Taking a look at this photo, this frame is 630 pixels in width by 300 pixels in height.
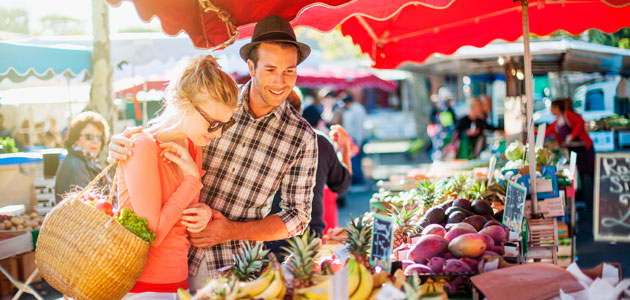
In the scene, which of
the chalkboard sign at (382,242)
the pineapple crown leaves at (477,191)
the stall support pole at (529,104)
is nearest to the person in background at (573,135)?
the pineapple crown leaves at (477,191)

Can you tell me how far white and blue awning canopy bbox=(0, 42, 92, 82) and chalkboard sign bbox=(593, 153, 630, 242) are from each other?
7.09 m

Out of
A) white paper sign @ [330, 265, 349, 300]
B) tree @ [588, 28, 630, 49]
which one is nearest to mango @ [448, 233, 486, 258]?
white paper sign @ [330, 265, 349, 300]

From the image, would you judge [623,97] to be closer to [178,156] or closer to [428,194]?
[428,194]

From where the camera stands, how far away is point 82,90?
40.9 feet

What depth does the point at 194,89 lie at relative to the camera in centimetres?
238

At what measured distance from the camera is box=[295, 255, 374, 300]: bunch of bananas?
6.68 ft

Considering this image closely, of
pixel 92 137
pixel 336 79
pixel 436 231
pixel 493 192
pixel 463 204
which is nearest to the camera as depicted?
pixel 436 231

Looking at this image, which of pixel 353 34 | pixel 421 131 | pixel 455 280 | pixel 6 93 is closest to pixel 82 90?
pixel 6 93

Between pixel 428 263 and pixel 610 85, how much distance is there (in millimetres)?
12979

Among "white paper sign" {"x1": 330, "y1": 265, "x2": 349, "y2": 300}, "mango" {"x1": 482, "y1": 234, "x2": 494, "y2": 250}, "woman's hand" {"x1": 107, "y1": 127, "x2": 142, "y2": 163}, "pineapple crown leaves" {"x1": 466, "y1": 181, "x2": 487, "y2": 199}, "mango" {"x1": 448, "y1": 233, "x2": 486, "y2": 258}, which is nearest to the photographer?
"white paper sign" {"x1": 330, "y1": 265, "x2": 349, "y2": 300}

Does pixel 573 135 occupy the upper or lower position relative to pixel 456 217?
upper

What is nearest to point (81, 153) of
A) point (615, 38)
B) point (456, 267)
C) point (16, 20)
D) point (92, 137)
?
point (92, 137)

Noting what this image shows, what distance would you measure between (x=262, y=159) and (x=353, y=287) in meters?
1.12

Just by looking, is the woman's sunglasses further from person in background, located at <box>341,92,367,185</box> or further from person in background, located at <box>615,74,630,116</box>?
person in background, located at <box>615,74,630,116</box>
